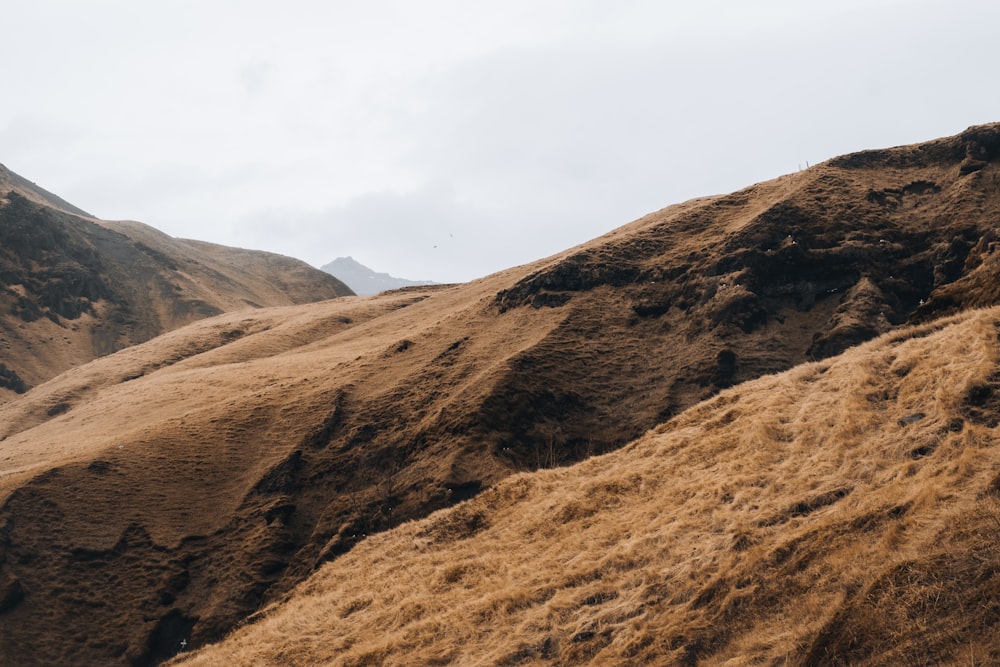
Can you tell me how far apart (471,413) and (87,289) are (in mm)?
87463

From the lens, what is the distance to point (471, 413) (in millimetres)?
27984

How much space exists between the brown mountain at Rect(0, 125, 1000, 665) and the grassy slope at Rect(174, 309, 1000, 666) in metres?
0.30

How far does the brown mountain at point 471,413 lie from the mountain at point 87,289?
5475cm

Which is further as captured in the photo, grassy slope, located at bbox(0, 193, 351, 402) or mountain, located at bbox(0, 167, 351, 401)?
mountain, located at bbox(0, 167, 351, 401)

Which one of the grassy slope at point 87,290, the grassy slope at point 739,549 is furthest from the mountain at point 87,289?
the grassy slope at point 739,549

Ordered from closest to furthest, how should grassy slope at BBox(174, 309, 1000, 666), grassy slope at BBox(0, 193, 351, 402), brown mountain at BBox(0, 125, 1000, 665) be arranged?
grassy slope at BBox(174, 309, 1000, 666) < brown mountain at BBox(0, 125, 1000, 665) < grassy slope at BBox(0, 193, 351, 402)

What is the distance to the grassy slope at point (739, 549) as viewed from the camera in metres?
10.5

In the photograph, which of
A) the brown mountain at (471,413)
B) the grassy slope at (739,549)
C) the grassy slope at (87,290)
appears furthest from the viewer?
the grassy slope at (87,290)

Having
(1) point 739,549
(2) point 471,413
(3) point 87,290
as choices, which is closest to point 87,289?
(3) point 87,290

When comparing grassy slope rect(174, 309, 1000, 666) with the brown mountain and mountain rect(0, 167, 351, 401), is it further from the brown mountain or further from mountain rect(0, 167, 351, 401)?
mountain rect(0, 167, 351, 401)

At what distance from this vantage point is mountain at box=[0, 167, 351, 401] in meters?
88.4

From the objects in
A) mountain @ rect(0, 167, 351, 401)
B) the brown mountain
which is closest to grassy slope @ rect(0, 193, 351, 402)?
mountain @ rect(0, 167, 351, 401)

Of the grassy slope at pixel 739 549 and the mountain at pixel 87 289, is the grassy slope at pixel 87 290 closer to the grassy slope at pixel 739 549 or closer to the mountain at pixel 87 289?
the mountain at pixel 87 289

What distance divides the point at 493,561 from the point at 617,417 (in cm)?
1069
